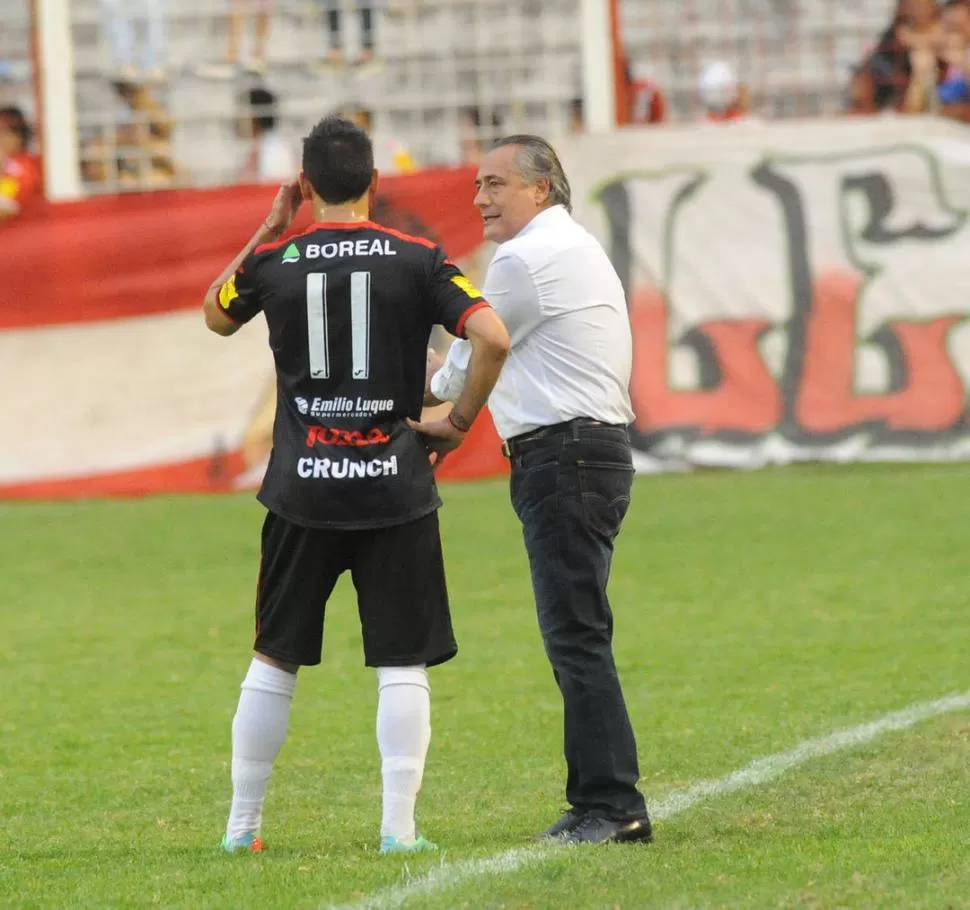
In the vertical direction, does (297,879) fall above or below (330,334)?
below

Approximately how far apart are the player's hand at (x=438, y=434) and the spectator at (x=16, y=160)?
10481 millimetres

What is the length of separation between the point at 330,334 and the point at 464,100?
466 inches

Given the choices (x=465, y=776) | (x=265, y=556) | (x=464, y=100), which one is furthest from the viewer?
(x=464, y=100)

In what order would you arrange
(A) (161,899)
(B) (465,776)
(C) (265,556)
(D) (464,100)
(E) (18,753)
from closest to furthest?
(A) (161,899)
(C) (265,556)
(B) (465,776)
(E) (18,753)
(D) (464,100)

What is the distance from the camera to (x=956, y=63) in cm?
1575

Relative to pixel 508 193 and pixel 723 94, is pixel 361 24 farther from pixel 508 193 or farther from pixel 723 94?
pixel 508 193

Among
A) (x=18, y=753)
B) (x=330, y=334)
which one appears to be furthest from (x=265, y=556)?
(x=18, y=753)

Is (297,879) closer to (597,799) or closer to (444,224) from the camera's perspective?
(597,799)

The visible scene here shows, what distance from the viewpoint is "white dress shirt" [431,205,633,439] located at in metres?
5.36

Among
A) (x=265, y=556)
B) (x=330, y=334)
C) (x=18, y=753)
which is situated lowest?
(x=18, y=753)

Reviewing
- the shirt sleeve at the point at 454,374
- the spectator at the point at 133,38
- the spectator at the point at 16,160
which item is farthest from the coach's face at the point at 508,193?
the spectator at the point at 133,38

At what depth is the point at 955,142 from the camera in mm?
14703

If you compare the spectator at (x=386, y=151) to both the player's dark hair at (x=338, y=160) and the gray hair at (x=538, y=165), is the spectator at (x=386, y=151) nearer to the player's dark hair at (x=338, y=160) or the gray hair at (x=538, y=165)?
the gray hair at (x=538, y=165)

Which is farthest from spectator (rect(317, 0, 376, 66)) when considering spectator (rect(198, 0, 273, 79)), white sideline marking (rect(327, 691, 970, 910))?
white sideline marking (rect(327, 691, 970, 910))
